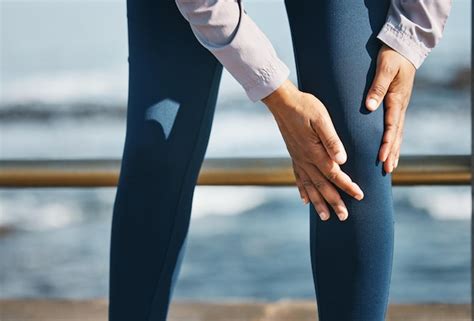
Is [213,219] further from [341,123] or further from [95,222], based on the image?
[341,123]

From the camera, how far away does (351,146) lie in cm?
88

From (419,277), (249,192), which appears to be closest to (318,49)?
(419,277)

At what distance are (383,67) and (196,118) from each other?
244mm

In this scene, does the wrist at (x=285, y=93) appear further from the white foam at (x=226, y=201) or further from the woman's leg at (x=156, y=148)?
the white foam at (x=226, y=201)

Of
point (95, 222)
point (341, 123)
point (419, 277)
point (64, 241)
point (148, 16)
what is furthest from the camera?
point (95, 222)

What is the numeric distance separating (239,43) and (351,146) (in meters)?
0.15

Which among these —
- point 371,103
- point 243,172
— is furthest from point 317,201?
point 243,172

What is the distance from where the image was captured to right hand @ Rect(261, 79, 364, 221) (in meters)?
0.88

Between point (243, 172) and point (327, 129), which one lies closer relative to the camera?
point (327, 129)

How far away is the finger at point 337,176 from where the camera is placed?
882 mm

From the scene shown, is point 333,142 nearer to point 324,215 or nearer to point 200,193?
point 324,215

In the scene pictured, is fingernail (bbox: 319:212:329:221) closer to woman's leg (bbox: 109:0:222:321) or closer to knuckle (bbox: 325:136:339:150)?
knuckle (bbox: 325:136:339:150)

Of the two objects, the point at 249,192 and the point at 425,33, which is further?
the point at 249,192

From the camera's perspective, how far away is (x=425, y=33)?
92 cm
